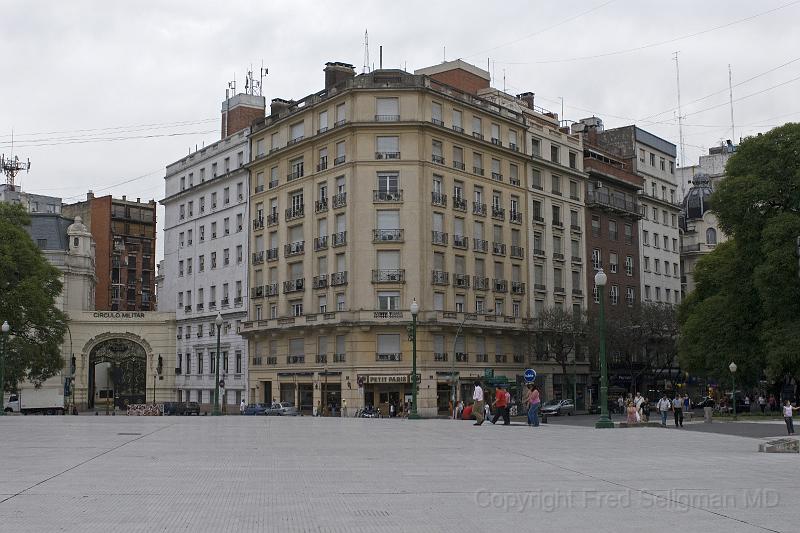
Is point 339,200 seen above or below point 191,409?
above

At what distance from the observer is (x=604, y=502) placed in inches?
457

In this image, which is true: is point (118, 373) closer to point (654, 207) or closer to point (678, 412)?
point (654, 207)

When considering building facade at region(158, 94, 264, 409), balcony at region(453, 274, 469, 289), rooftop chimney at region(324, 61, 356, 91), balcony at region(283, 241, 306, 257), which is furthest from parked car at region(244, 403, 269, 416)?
rooftop chimney at region(324, 61, 356, 91)

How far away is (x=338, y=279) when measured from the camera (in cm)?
6388

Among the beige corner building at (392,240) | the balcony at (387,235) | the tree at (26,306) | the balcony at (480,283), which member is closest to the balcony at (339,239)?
the beige corner building at (392,240)

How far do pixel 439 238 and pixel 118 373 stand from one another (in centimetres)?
4927

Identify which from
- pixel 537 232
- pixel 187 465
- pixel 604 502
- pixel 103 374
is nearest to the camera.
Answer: pixel 604 502

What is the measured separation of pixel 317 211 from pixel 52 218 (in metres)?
33.5

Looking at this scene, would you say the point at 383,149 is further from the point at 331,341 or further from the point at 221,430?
the point at 221,430

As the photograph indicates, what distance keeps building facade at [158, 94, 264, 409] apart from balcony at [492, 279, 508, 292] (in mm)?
21469

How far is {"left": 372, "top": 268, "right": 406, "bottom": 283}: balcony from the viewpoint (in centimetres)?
6256

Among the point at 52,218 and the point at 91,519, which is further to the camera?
the point at 52,218

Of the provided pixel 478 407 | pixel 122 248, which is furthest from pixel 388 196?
pixel 122 248

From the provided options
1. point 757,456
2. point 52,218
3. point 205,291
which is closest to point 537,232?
point 205,291
